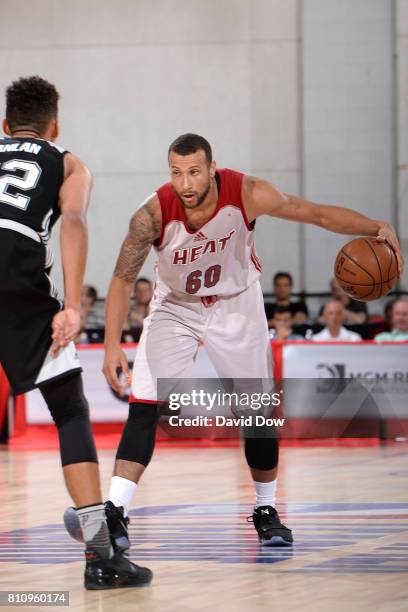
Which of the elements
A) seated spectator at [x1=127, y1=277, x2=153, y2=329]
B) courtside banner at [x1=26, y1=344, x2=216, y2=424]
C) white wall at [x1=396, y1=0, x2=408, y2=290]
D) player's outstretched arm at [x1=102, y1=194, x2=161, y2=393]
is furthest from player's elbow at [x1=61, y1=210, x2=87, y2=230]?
white wall at [x1=396, y1=0, x2=408, y2=290]

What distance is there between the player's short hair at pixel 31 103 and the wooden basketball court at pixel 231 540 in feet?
5.65

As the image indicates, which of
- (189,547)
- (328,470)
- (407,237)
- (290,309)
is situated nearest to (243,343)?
(189,547)

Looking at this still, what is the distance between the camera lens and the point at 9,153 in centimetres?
402

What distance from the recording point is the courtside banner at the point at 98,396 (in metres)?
10.1

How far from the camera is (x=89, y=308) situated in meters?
12.6

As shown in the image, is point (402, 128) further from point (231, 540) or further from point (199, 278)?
point (231, 540)

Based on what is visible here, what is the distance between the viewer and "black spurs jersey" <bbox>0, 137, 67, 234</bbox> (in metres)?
3.95

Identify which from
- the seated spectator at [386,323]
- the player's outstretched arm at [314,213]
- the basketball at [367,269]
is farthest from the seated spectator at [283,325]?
the player's outstretched arm at [314,213]

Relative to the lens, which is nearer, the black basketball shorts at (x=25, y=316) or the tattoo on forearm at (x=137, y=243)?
the black basketball shorts at (x=25, y=316)

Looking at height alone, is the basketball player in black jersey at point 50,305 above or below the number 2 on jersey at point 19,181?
below

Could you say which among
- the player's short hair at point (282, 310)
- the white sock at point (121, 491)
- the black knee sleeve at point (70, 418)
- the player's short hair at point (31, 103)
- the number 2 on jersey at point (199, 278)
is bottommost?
the white sock at point (121, 491)

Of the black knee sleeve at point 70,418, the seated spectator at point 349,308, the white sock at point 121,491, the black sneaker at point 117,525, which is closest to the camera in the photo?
the black knee sleeve at point 70,418

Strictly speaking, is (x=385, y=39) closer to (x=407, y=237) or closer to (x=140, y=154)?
(x=407, y=237)

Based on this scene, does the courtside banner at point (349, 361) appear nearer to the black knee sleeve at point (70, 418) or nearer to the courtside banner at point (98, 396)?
the courtside banner at point (98, 396)
